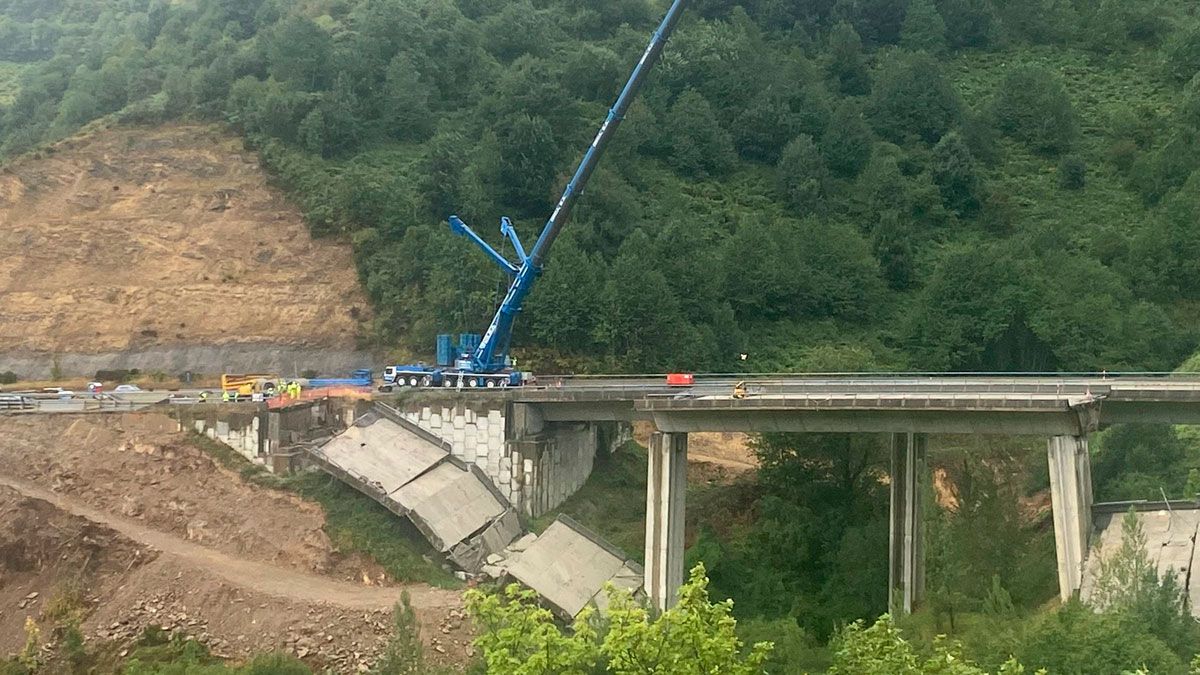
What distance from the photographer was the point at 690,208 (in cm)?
7256

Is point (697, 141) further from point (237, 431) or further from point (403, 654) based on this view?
point (403, 654)

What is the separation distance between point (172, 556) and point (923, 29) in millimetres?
76266

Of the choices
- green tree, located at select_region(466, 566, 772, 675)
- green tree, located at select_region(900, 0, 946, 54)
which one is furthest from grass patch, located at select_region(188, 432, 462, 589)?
green tree, located at select_region(900, 0, 946, 54)

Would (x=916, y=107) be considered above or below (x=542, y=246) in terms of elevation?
above

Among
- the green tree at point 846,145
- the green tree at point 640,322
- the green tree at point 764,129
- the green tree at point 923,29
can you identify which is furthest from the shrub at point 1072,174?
the green tree at point 640,322

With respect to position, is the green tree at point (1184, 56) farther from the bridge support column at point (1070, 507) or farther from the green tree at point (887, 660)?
the green tree at point (887, 660)

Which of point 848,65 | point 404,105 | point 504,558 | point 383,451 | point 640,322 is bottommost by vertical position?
point 504,558

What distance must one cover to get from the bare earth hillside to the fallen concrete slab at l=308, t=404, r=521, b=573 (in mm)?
12630

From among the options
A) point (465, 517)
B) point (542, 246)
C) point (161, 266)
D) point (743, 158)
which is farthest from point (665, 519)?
point (743, 158)

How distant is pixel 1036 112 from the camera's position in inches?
3265

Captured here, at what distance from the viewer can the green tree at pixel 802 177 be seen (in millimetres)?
73000

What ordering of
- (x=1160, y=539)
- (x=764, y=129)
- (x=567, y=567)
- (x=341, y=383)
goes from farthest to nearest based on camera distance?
1. (x=764, y=129)
2. (x=341, y=383)
3. (x=567, y=567)
4. (x=1160, y=539)

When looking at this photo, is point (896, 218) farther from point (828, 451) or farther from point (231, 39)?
point (231, 39)

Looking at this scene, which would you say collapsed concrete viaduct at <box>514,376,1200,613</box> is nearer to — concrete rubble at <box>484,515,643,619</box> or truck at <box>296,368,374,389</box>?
concrete rubble at <box>484,515,643,619</box>
